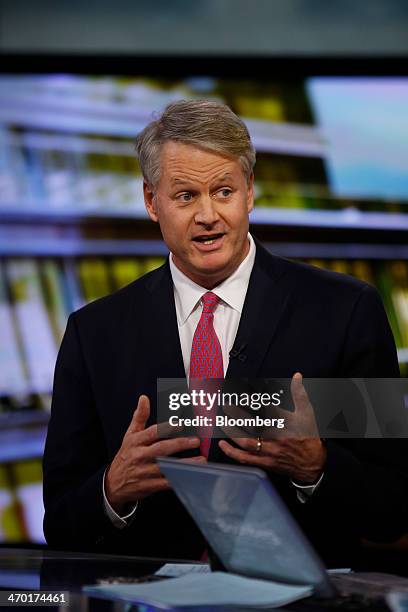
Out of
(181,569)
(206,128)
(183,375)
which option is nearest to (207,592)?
(181,569)

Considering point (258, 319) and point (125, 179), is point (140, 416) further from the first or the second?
point (125, 179)

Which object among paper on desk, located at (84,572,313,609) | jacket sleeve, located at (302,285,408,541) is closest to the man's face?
jacket sleeve, located at (302,285,408,541)

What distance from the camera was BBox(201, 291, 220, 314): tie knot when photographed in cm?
197

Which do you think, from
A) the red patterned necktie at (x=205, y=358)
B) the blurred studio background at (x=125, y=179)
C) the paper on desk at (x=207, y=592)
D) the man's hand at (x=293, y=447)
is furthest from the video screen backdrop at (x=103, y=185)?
the paper on desk at (x=207, y=592)

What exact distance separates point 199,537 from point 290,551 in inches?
25.6

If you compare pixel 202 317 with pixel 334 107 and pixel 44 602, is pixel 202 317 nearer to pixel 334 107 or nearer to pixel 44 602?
pixel 44 602

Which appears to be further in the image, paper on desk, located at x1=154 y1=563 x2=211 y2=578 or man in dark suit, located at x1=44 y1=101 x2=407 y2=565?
man in dark suit, located at x1=44 y1=101 x2=407 y2=565

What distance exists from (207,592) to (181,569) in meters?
0.24

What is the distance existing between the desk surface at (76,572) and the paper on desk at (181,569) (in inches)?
0.8

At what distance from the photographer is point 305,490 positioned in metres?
1.71

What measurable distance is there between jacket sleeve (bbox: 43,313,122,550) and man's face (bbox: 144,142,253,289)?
→ 1.10 feet

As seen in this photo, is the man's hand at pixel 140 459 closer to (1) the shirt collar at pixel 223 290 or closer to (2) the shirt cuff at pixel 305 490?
(2) the shirt cuff at pixel 305 490

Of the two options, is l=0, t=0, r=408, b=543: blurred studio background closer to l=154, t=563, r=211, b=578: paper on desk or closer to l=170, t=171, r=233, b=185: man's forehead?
l=170, t=171, r=233, b=185: man's forehead

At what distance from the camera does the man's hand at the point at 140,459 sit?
1600mm
